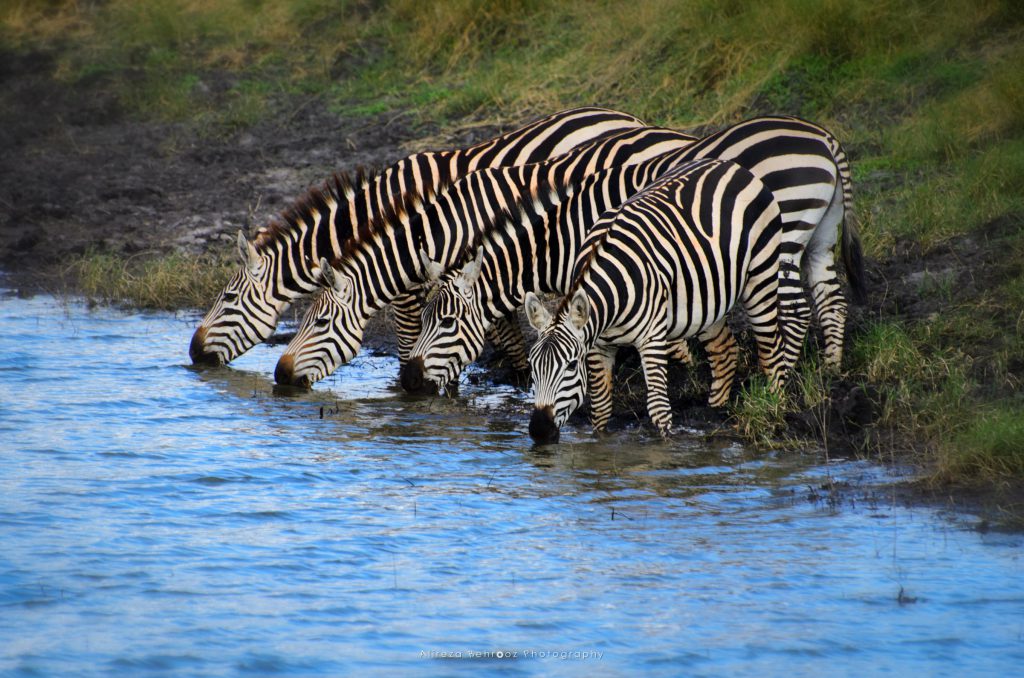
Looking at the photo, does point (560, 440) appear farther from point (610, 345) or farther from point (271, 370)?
point (271, 370)

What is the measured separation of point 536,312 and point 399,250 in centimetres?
194

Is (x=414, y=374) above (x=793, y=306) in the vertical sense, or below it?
below

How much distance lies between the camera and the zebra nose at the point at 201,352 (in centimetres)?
993

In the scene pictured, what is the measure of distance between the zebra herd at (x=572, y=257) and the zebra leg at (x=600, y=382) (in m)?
0.01

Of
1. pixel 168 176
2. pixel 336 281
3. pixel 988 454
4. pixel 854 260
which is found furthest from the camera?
pixel 168 176

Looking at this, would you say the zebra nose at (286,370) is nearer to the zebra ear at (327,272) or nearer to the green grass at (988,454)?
the zebra ear at (327,272)

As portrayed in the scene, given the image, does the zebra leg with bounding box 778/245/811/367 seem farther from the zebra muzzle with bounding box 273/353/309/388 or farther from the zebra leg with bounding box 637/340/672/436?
the zebra muzzle with bounding box 273/353/309/388

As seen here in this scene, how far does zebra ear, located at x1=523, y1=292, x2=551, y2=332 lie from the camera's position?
7.59 meters

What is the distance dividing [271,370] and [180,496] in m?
→ 3.34

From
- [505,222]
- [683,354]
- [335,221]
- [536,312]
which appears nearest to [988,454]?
[536,312]

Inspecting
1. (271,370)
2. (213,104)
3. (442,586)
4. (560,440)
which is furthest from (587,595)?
(213,104)

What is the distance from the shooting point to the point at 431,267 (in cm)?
901

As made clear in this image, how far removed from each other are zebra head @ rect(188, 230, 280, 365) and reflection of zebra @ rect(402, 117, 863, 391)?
1.56m

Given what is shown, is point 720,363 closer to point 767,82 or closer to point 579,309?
point 579,309
